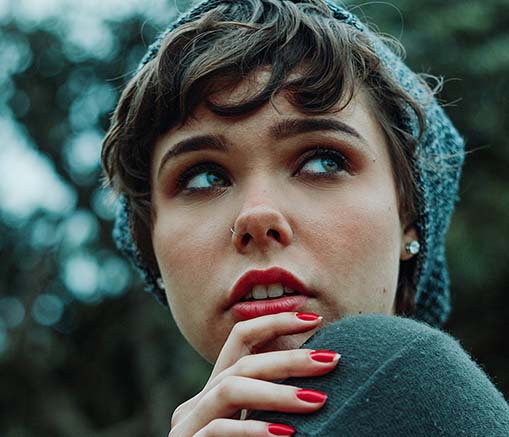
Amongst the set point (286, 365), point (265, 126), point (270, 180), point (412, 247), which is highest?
point (265, 126)

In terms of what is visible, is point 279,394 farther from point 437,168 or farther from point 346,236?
point 437,168

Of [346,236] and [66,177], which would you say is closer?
[346,236]

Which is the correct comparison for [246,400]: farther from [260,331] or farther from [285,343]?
[285,343]

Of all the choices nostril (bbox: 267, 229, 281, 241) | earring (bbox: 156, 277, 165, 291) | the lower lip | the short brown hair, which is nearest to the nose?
nostril (bbox: 267, 229, 281, 241)

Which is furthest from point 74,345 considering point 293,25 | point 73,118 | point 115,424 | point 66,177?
point 293,25

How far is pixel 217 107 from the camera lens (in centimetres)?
174

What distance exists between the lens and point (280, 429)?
1.16 metres

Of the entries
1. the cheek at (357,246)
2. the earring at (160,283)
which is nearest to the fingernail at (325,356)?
the cheek at (357,246)

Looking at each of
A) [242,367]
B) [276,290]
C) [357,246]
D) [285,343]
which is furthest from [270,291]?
[242,367]

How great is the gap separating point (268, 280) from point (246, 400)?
396mm

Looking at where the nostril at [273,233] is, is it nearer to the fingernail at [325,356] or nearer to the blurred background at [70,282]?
the fingernail at [325,356]

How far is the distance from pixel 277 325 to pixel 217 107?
1.84ft

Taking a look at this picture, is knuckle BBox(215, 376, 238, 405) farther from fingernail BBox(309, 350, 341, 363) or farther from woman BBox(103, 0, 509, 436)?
fingernail BBox(309, 350, 341, 363)

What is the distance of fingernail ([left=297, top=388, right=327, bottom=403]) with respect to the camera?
1.15 meters
